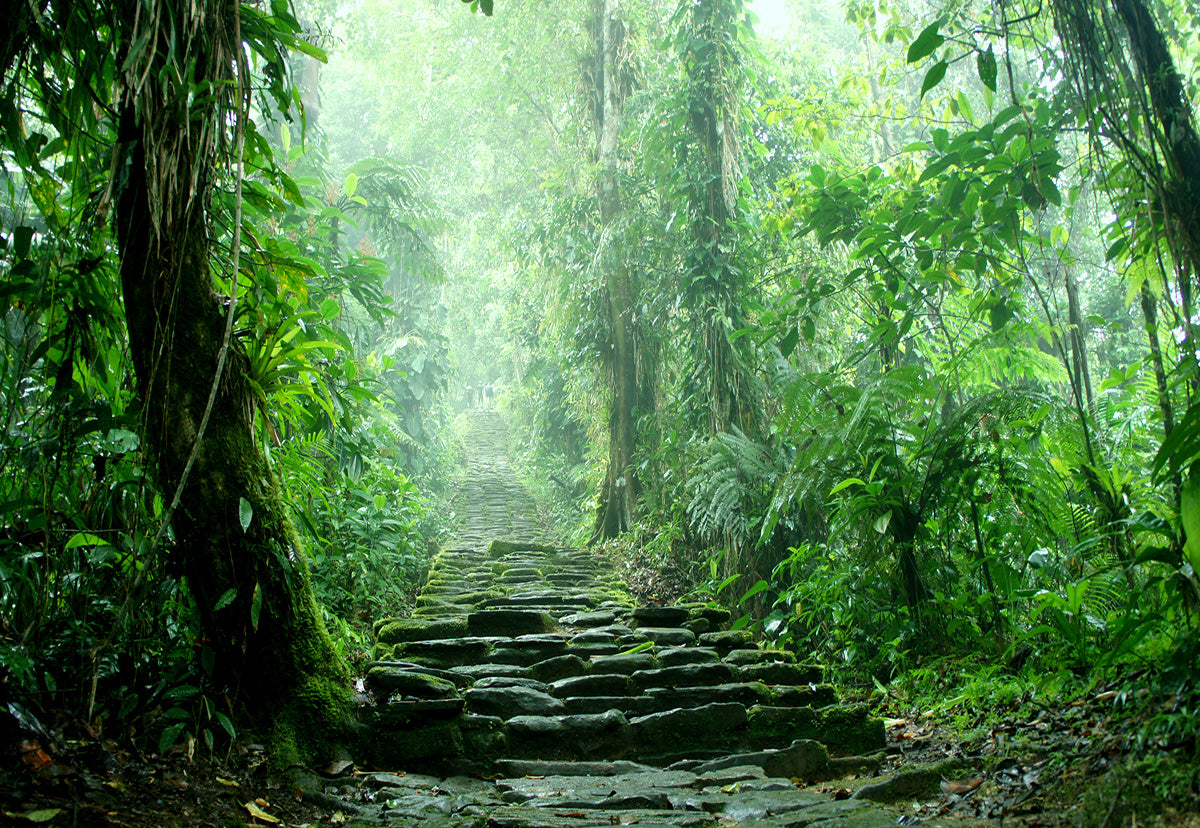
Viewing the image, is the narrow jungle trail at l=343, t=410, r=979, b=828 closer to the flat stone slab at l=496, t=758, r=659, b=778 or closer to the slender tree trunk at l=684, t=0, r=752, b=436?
the flat stone slab at l=496, t=758, r=659, b=778

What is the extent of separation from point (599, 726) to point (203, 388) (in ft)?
6.68

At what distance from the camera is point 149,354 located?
2365 millimetres

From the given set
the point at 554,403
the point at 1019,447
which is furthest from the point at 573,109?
the point at 1019,447

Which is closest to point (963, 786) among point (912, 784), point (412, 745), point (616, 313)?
point (912, 784)

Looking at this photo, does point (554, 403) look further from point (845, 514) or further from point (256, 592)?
point (256, 592)

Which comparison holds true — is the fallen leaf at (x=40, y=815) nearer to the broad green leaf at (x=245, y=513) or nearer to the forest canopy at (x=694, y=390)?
the forest canopy at (x=694, y=390)

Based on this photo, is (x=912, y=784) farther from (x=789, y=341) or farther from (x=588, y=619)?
(x=789, y=341)

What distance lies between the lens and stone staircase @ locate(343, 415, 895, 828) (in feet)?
7.66

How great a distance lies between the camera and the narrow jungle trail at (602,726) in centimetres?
233

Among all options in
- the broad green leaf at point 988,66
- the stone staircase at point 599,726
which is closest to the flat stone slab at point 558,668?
the stone staircase at point 599,726

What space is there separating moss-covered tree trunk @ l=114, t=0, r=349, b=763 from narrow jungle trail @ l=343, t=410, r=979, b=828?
1.49ft

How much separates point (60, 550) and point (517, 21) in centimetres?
1084

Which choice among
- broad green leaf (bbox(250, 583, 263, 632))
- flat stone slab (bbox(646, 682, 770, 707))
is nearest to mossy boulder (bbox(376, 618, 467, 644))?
flat stone slab (bbox(646, 682, 770, 707))

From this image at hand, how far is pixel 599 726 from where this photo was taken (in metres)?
3.14
